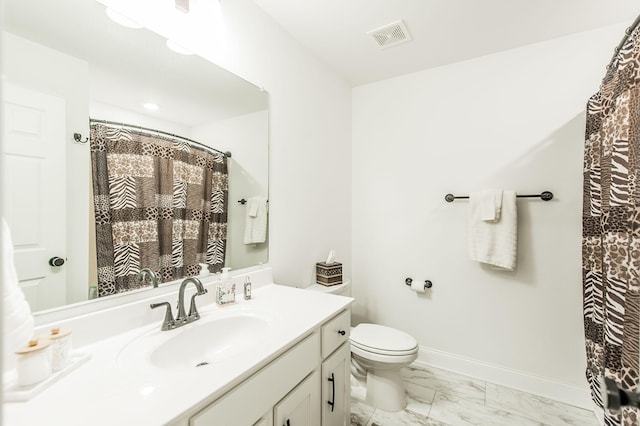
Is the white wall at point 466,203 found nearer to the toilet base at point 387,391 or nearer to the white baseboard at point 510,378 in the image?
the white baseboard at point 510,378

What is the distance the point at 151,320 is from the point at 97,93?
85 cm

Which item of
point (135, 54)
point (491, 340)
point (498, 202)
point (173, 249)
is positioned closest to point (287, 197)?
point (173, 249)

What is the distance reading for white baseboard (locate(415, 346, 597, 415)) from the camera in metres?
1.75

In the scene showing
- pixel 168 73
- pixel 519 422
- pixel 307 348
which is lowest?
pixel 519 422

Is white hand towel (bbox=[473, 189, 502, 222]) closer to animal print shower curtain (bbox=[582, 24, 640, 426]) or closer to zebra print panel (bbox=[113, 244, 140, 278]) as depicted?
animal print shower curtain (bbox=[582, 24, 640, 426])

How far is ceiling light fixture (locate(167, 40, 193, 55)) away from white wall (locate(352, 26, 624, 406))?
1.63 metres

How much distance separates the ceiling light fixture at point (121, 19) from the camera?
1.01 meters

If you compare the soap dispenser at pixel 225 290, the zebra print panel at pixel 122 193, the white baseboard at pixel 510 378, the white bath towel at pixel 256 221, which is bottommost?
the white baseboard at pixel 510 378

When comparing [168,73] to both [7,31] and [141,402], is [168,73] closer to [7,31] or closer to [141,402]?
[7,31]

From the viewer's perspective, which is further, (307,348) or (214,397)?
(307,348)

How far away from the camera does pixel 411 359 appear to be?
1654 millimetres

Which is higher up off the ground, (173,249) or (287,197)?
(287,197)

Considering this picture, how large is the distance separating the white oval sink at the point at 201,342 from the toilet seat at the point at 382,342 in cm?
81

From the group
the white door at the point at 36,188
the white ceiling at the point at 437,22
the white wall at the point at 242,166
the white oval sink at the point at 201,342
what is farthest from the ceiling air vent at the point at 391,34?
the white oval sink at the point at 201,342
